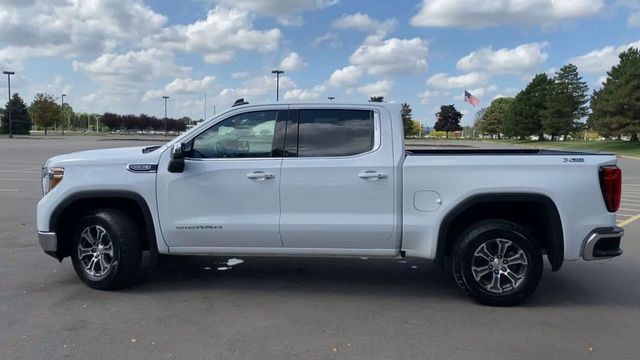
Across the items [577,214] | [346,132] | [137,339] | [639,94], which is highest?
[639,94]

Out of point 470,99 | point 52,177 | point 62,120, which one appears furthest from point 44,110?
point 52,177

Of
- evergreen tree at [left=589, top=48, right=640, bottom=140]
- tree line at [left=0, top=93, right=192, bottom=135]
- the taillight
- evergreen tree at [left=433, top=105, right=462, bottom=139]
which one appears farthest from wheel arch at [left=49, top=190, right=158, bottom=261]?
evergreen tree at [left=433, top=105, right=462, bottom=139]

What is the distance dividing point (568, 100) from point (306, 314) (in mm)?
69142

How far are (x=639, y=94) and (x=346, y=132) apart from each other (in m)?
48.6

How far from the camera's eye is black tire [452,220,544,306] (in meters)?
5.29

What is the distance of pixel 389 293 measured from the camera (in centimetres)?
579

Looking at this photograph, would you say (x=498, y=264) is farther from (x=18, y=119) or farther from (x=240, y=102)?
(x=18, y=119)

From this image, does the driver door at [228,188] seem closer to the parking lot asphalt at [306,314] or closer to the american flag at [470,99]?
the parking lot asphalt at [306,314]

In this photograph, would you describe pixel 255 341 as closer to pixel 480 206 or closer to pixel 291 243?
pixel 291 243

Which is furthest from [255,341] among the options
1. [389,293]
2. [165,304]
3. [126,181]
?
[126,181]

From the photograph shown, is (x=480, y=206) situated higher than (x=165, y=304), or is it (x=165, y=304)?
(x=480, y=206)

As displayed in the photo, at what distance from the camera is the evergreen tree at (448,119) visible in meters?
118

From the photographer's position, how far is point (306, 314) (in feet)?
16.8

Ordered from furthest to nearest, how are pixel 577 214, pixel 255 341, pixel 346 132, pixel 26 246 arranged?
pixel 26 246
pixel 346 132
pixel 577 214
pixel 255 341
